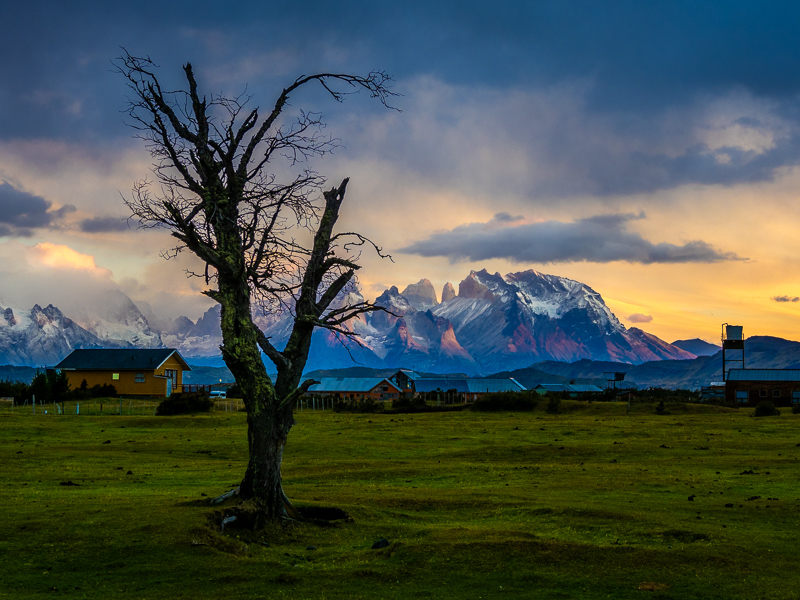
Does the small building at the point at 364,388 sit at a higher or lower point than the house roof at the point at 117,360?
lower

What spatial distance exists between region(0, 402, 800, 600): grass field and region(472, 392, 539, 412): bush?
45675 millimetres

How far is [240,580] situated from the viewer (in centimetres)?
1465

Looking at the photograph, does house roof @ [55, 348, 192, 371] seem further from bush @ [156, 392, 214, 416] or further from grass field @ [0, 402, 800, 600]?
grass field @ [0, 402, 800, 600]

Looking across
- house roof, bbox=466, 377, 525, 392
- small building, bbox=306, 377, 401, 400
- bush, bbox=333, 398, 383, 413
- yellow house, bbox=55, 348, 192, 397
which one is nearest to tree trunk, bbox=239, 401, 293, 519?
bush, bbox=333, 398, 383, 413

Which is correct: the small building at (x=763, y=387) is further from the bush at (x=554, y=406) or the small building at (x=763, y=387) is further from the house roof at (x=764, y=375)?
the bush at (x=554, y=406)

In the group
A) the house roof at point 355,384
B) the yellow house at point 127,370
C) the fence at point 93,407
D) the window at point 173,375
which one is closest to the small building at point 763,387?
the house roof at point 355,384

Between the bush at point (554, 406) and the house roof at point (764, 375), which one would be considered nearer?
the bush at point (554, 406)

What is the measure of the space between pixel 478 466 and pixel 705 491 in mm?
12210

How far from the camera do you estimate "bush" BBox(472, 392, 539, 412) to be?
90.4m

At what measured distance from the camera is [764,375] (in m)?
120

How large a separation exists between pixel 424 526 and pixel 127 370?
9439 centimetres

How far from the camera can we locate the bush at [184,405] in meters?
80.3

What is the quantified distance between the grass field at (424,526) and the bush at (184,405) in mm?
35755

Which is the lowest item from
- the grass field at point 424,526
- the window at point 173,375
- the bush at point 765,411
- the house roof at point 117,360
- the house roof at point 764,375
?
the bush at point 765,411
